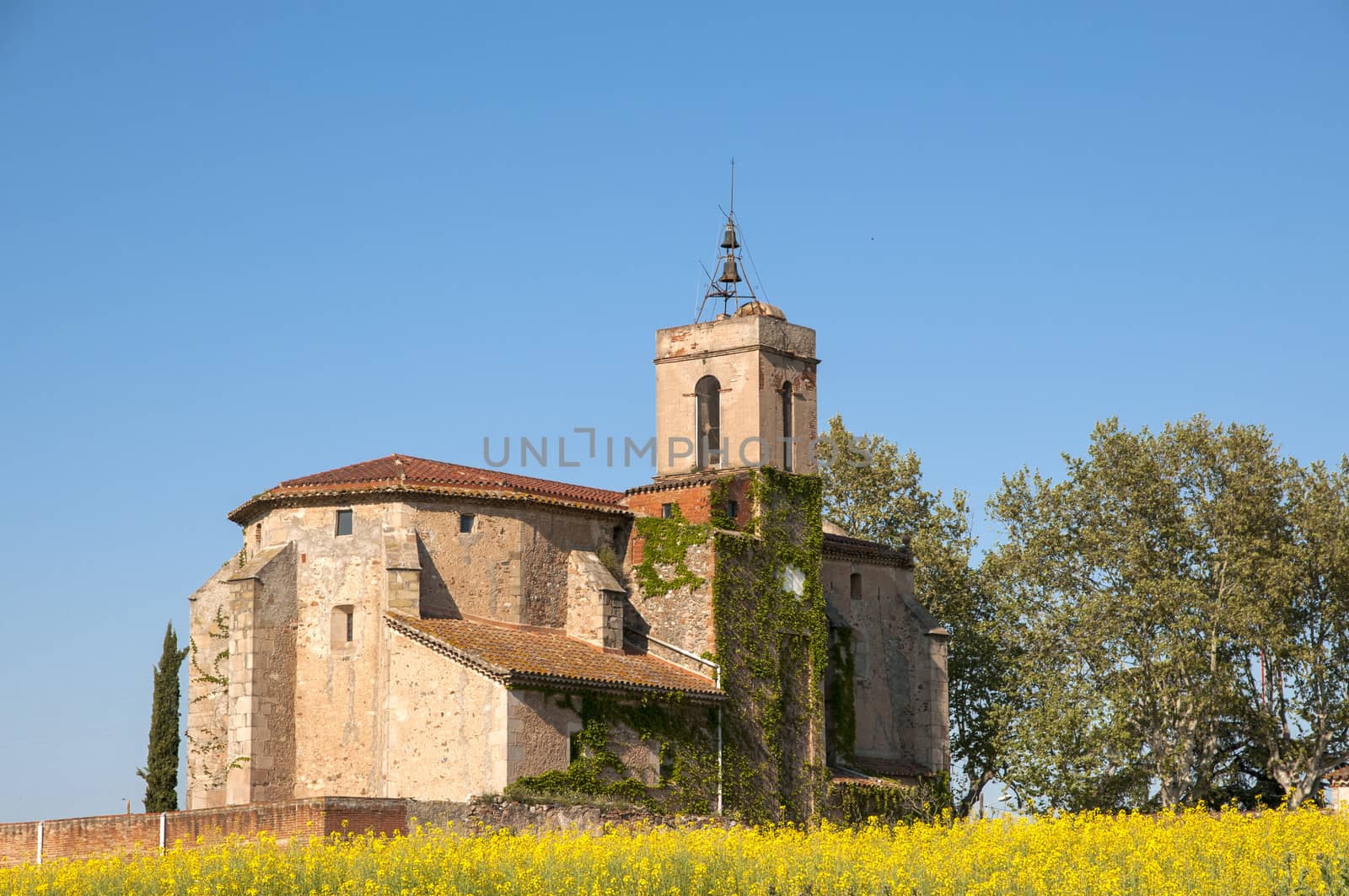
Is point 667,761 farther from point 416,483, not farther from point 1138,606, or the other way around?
point 1138,606

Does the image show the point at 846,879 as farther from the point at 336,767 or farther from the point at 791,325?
the point at 791,325

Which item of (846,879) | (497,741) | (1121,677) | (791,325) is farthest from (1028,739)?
(846,879)

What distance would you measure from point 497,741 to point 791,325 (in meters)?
15.5

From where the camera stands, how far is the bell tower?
160ft

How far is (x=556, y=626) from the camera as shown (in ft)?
149

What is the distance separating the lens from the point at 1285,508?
182 feet

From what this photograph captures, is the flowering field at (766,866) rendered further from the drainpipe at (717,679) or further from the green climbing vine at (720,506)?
the green climbing vine at (720,506)

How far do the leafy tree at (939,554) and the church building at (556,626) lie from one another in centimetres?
871

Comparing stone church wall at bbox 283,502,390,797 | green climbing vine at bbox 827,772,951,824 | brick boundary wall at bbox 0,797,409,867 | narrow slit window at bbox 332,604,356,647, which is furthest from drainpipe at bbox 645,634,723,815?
brick boundary wall at bbox 0,797,409,867

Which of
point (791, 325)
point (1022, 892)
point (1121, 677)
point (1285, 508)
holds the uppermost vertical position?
point (791, 325)

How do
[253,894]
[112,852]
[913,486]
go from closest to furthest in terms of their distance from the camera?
1. [253,894]
2. [112,852]
3. [913,486]

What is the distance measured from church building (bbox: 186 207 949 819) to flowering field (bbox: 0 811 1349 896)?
9.70 m

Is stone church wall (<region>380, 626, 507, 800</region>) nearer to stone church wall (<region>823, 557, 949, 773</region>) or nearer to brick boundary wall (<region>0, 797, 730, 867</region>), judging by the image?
brick boundary wall (<region>0, 797, 730, 867</region>)

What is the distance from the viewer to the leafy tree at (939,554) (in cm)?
5859
